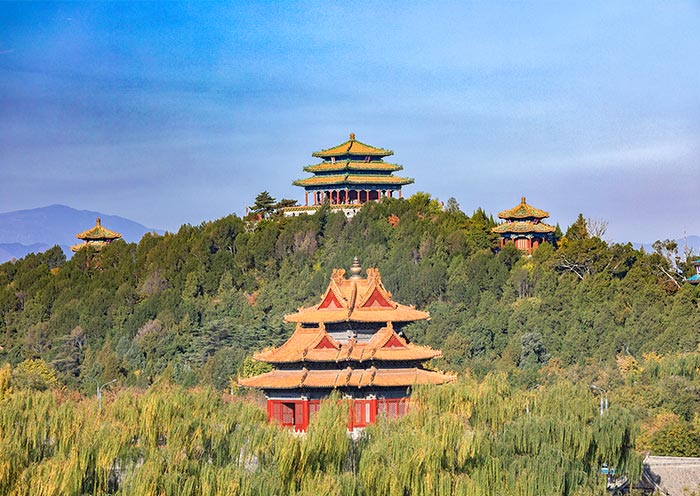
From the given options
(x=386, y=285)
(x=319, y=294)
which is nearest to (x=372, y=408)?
(x=386, y=285)

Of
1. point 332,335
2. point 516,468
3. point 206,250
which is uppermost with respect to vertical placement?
point 206,250

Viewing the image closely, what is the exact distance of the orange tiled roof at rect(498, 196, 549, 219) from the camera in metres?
97.1

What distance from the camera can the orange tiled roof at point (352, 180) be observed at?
358ft

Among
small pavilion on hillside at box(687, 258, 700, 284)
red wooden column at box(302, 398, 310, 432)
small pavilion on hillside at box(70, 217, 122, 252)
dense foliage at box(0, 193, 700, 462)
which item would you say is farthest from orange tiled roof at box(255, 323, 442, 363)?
small pavilion on hillside at box(70, 217, 122, 252)

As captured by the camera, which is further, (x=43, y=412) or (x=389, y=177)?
(x=389, y=177)

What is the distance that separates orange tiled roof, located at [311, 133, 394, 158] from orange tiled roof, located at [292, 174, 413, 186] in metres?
1.45

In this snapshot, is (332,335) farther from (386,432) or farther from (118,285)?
(118,285)

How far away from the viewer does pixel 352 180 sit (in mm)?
109062

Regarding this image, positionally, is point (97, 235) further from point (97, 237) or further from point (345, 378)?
point (345, 378)

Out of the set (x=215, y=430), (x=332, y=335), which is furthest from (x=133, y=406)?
(x=332, y=335)

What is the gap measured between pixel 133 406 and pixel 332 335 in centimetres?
1662

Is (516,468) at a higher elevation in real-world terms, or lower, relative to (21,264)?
lower

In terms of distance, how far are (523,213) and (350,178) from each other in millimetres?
16131

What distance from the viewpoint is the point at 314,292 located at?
9519 centimetres
